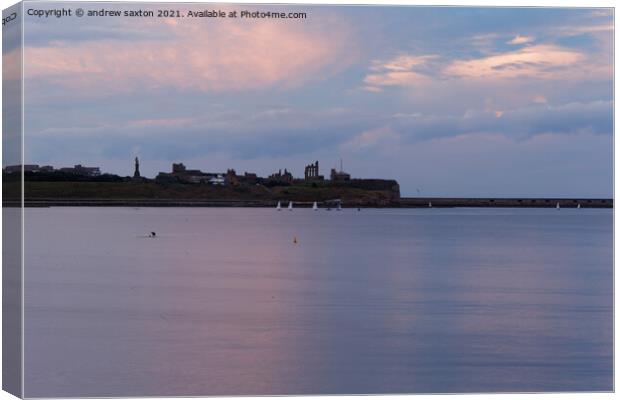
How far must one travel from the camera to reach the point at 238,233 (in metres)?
36.0

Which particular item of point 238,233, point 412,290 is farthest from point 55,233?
point 412,290

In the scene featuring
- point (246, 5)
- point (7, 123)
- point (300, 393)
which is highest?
point (246, 5)

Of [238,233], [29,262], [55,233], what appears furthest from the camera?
[238,233]

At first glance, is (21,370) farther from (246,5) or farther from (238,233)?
(238,233)

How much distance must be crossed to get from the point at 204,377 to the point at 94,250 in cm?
1625

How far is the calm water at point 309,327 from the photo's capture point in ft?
28.2

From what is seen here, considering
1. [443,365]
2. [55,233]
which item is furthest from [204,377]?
[55,233]

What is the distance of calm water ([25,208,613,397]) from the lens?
8.60m

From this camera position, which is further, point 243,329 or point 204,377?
point 243,329

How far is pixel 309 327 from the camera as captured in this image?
11086mm

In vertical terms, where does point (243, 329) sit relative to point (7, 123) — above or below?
below

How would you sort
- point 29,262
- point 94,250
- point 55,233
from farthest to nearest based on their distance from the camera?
1. point 55,233
2. point 94,250
3. point 29,262

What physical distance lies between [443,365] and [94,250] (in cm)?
1617

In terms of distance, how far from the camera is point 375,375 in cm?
881
